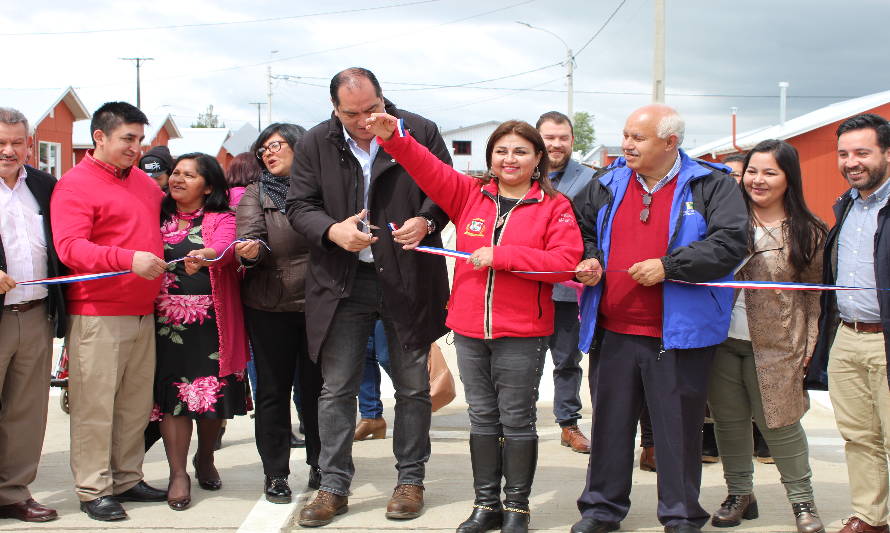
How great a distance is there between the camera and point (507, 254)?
399 cm

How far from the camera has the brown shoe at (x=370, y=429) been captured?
20.9 ft

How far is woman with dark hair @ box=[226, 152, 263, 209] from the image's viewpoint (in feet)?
17.0

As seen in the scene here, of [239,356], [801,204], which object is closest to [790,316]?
[801,204]

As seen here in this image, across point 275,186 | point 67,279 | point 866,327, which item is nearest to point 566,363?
point 866,327

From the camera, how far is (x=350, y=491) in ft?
16.5

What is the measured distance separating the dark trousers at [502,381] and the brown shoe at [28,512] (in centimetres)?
228

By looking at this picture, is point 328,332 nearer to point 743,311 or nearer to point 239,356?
point 239,356

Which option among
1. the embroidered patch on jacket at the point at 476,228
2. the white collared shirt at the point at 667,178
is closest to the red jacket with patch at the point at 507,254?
the embroidered patch on jacket at the point at 476,228

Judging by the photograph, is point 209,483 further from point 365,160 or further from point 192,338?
point 365,160

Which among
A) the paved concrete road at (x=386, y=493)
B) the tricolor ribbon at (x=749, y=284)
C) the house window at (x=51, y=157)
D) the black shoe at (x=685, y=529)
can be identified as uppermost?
the house window at (x=51, y=157)

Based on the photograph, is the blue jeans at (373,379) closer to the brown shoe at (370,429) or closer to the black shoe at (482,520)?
the brown shoe at (370,429)

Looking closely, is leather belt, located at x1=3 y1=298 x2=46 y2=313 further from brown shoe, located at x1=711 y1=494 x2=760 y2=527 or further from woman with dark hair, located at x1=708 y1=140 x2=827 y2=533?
brown shoe, located at x1=711 y1=494 x2=760 y2=527

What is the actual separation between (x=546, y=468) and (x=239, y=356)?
211 cm

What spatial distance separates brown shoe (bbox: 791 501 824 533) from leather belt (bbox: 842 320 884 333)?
3.11 ft
